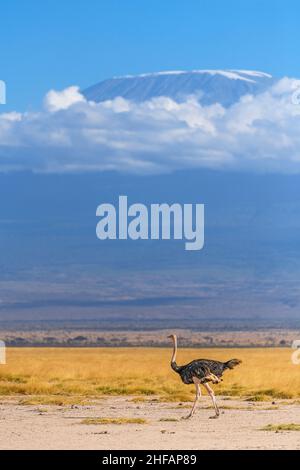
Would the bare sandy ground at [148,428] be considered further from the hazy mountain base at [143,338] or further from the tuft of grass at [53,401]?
the hazy mountain base at [143,338]

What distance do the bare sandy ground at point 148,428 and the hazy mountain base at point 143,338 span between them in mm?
91507

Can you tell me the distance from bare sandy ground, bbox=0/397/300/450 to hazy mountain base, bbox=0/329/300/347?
300 ft

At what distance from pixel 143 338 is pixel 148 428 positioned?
362 ft

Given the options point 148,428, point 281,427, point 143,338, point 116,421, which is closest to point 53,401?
point 116,421

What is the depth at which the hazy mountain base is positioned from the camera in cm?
12681

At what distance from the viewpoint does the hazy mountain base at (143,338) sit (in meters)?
127

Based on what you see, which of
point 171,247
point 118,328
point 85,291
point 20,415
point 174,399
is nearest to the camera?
point 20,415

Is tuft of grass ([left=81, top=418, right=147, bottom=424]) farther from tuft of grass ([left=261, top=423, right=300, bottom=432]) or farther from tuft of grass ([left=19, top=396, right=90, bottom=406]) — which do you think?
tuft of grass ([left=19, top=396, right=90, bottom=406])
